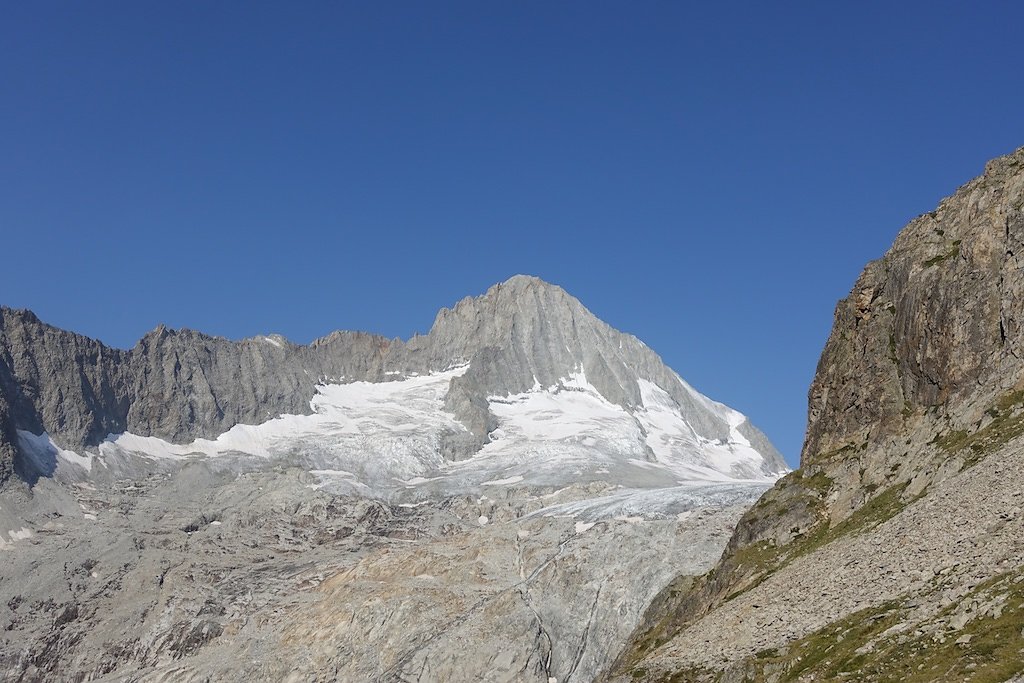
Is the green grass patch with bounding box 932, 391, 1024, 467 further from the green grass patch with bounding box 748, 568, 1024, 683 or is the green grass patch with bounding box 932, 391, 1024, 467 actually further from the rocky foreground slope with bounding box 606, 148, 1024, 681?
the green grass patch with bounding box 748, 568, 1024, 683

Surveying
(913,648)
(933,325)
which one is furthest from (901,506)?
(913,648)

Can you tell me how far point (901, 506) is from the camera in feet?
230

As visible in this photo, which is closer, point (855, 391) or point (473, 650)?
point (855, 391)

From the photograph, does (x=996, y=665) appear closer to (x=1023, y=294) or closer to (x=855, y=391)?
(x=1023, y=294)

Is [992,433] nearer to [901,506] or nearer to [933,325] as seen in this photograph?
[901,506]

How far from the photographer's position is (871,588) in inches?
2366

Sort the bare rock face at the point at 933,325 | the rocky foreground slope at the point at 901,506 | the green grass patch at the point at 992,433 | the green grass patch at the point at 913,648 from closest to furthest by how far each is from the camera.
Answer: the green grass patch at the point at 913,648 < the rocky foreground slope at the point at 901,506 < the green grass patch at the point at 992,433 < the bare rock face at the point at 933,325

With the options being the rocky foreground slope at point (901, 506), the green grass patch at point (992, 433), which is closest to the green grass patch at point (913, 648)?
the rocky foreground slope at point (901, 506)

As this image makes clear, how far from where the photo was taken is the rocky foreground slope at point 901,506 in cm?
5025

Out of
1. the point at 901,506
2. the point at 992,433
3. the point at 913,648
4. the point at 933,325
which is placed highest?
the point at 933,325

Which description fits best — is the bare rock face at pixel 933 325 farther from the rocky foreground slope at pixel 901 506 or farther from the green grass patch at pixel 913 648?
the green grass patch at pixel 913 648

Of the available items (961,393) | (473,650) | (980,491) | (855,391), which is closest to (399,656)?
(473,650)

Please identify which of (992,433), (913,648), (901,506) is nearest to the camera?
(913,648)

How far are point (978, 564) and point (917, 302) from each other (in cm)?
4192
